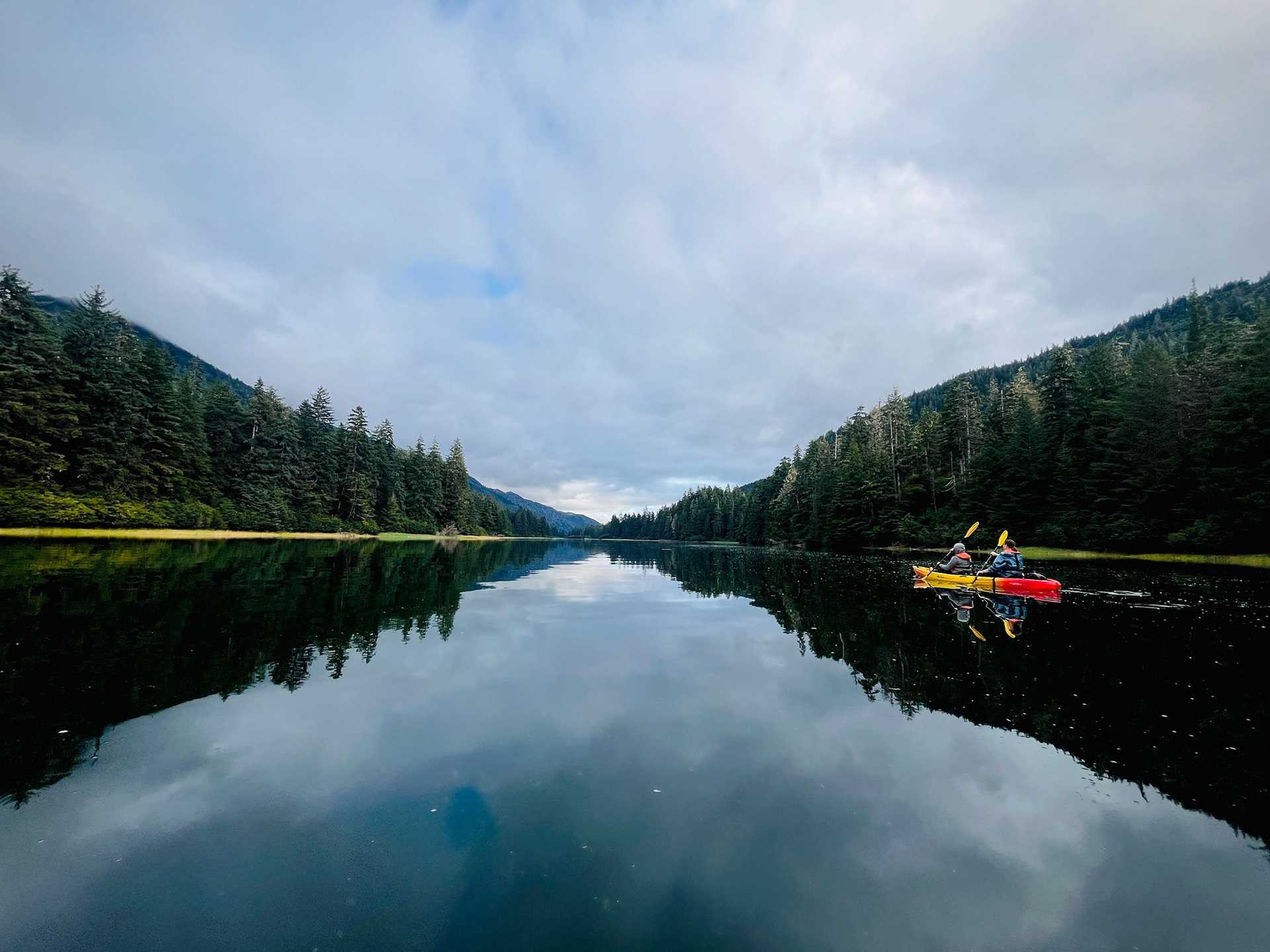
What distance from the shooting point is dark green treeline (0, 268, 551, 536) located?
38.2m

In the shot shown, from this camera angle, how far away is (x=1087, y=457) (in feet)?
159

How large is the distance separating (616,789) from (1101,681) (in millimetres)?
10585

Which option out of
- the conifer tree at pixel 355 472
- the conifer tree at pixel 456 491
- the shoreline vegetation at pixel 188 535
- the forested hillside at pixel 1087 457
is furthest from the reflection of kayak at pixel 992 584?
the conifer tree at pixel 456 491

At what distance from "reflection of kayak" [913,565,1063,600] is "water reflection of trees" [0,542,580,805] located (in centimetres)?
2472

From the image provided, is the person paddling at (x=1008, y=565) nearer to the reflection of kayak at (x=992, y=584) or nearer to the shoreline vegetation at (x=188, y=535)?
the reflection of kayak at (x=992, y=584)

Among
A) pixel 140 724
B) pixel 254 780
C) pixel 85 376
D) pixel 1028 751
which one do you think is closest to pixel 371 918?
pixel 254 780

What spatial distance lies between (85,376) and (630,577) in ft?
171

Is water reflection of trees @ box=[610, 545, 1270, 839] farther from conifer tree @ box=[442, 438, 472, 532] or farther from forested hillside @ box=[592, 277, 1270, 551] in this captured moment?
conifer tree @ box=[442, 438, 472, 532]

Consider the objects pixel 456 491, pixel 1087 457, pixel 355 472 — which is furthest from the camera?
pixel 456 491

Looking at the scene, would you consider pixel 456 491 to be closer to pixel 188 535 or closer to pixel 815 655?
pixel 188 535

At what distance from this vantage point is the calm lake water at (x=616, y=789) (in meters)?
4.07

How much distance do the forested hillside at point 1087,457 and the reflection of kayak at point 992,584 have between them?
2416 centimetres

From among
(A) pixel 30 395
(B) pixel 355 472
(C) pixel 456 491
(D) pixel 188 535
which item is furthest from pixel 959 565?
(C) pixel 456 491

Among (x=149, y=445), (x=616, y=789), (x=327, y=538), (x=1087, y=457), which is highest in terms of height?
(x=1087, y=457)
